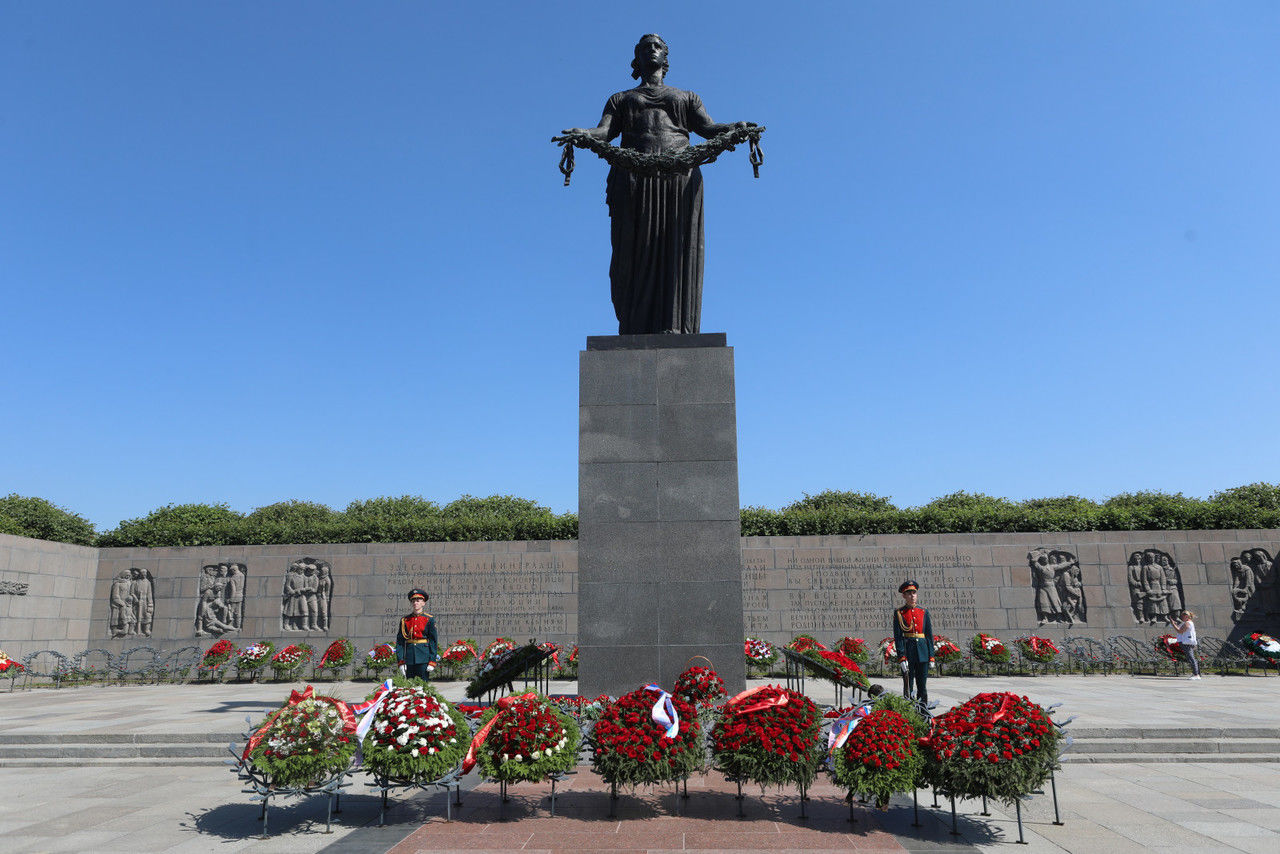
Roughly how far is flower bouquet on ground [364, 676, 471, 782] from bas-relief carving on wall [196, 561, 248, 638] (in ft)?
57.1

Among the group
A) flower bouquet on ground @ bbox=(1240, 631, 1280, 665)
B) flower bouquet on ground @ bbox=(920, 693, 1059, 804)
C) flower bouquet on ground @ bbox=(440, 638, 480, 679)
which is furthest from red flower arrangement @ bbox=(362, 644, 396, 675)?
flower bouquet on ground @ bbox=(1240, 631, 1280, 665)

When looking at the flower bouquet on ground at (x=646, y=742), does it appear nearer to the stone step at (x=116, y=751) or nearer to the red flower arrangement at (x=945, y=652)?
the stone step at (x=116, y=751)

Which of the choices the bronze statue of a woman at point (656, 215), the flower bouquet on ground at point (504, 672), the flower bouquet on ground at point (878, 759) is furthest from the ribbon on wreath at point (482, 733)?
the bronze statue of a woman at point (656, 215)

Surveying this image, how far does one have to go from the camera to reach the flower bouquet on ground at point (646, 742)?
609cm

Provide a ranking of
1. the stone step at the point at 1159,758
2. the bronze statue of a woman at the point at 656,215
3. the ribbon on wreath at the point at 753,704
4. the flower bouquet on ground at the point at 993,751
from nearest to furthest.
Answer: the flower bouquet on ground at the point at 993,751 → the ribbon on wreath at the point at 753,704 → the stone step at the point at 1159,758 → the bronze statue of a woman at the point at 656,215

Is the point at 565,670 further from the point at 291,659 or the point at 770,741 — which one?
the point at 770,741

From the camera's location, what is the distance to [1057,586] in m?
20.6

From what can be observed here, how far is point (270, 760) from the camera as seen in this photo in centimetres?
613

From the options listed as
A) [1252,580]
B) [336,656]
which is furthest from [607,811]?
[1252,580]

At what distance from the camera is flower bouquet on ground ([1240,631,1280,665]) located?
742 inches

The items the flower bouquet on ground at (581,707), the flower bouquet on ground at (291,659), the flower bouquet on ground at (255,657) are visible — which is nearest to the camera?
the flower bouquet on ground at (581,707)

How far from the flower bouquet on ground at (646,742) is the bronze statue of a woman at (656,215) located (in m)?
5.51

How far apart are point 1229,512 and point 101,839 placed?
2637 centimetres

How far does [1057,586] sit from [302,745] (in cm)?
2019
